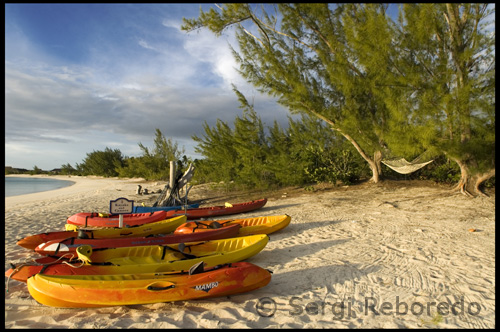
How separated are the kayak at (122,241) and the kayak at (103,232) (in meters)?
0.35

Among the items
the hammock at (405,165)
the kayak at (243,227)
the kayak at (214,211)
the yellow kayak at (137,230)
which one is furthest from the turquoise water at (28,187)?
the hammock at (405,165)

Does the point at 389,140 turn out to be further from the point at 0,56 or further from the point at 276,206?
the point at 0,56

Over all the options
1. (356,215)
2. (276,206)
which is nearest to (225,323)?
(356,215)

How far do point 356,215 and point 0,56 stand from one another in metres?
8.24

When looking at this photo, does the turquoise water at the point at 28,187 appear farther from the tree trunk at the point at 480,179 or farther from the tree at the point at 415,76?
the tree trunk at the point at 480,179

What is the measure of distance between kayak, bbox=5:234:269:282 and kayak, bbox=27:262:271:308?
13.5 inches

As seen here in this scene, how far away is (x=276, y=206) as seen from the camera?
11016mm

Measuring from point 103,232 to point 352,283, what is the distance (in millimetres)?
4881

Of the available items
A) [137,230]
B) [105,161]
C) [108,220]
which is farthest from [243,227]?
[105,161]

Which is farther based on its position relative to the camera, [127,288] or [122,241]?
[122,241]

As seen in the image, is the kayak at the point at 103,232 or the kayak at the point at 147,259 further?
A: the kayak at the point at 103,232

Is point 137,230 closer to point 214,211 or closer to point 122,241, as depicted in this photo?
point 122,241

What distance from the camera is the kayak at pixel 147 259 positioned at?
3855 mm

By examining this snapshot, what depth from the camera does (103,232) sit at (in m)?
6.23
